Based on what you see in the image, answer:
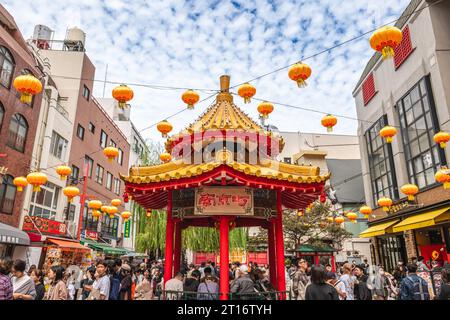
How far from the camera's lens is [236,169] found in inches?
281

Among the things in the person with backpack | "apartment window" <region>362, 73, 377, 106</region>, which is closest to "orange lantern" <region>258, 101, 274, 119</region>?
the person with backpack

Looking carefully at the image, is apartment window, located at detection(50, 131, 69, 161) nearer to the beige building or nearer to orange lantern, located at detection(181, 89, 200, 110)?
orange lantern, located at detection(181, 89, 200, 110)

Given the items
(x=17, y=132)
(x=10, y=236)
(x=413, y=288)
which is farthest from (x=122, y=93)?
(x=17, y=132)

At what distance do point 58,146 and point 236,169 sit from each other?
19830 mm

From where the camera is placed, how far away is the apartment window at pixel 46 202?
66.4 ft

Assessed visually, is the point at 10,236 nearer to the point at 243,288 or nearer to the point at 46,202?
the point at 46,202

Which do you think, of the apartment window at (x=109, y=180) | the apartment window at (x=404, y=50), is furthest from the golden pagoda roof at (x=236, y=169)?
the apartment window at (x=109, y=180)

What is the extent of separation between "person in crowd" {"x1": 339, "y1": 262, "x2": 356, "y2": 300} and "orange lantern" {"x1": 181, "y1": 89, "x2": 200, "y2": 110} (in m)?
6.17

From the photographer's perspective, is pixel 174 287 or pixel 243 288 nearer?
pixel 243 288

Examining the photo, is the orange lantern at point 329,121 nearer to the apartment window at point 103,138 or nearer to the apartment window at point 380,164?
the apartment window at point 380,164

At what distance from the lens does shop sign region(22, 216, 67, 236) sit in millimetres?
18714

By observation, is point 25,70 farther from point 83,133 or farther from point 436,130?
point 436,130

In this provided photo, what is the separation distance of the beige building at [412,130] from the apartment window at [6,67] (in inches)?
840
